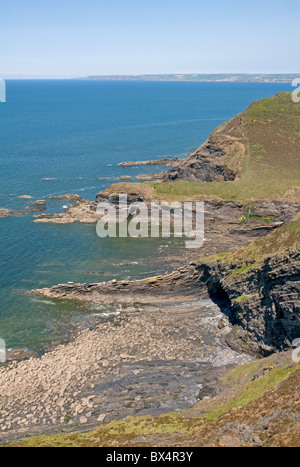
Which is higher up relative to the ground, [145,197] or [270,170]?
[270,170]

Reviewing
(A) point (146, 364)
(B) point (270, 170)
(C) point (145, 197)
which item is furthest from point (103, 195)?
(A) point (146, 364)

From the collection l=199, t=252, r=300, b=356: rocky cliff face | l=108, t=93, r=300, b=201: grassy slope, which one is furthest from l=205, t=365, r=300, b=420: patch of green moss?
l=108, t=93, r=300, b=201: grassy slope

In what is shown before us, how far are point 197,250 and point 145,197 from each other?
65.5 ft

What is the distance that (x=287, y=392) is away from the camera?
29.0 meters

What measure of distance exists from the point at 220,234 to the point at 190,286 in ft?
76.3

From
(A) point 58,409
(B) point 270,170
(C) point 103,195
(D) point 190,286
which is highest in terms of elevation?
(B) point 270,170

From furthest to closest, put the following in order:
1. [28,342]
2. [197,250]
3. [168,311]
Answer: [197,250] → [168,311] → [28,342]

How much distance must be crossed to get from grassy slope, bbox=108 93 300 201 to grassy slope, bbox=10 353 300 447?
50893mm

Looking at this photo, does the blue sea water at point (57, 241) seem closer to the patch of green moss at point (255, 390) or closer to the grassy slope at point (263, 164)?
the grassy slope at point (263, 164)

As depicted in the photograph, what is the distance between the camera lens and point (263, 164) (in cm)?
9125

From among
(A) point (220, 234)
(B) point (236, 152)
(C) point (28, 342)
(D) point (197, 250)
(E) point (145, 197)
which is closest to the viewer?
(C) point (28, 342)

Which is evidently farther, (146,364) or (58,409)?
(146,364)

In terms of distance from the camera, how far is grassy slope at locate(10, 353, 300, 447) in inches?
1034

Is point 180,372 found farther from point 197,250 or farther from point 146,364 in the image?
point 197,250
